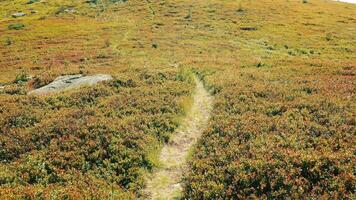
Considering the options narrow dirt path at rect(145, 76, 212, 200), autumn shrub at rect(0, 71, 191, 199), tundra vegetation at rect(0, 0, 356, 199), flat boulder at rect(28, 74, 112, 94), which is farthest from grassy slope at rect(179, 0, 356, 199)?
flat boulder at rect(28, 74, 112, 94)

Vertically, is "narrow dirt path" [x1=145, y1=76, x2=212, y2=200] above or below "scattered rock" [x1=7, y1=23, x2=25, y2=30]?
above

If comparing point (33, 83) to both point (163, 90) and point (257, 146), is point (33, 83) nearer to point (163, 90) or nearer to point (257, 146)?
point (163, 90)

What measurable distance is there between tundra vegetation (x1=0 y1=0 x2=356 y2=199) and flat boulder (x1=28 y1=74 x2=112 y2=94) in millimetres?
1436

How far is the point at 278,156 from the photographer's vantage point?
48.2ft

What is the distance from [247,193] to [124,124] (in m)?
A: 8.23

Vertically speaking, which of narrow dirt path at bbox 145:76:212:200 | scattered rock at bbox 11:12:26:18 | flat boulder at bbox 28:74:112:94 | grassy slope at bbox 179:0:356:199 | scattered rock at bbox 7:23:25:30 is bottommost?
scattered rock at bbox 11:12:26:18

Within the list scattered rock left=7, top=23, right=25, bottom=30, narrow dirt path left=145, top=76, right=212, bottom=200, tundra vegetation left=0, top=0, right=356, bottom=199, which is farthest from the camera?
scattered rock left=7, top=23, right=25, bottom=30

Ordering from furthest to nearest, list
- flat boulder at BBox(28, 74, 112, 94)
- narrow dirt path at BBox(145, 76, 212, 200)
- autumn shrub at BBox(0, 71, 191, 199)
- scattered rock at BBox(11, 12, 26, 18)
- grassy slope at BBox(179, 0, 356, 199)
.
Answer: scattered rock at BBox(11, 12, 26, 18)
flat boulder at BBox(28, 74, 112, 94)
autumn shrub at BBox(0, 71, 191, 199)
narrow dirt path at BBox(145, 76, 212, 200)
grassy slope at BBox(179, 0, 356, 199)

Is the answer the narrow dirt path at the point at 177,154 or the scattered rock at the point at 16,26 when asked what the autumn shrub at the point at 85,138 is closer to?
the narrow dirt path at the point at 177,154

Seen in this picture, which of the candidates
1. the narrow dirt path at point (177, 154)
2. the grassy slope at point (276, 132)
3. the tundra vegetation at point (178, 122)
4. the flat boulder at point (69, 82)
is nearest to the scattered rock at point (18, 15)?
the tundra vegetation at point (178, 122)

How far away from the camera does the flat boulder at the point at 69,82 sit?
1101 inches

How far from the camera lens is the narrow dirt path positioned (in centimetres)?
1473

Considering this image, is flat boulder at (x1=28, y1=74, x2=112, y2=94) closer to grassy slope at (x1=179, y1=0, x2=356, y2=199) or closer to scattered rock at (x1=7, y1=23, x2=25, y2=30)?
grassy slope at (x1=179, y1=0, x2=356, y2=199)

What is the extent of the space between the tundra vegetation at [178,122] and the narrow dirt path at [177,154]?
1.40 ft
